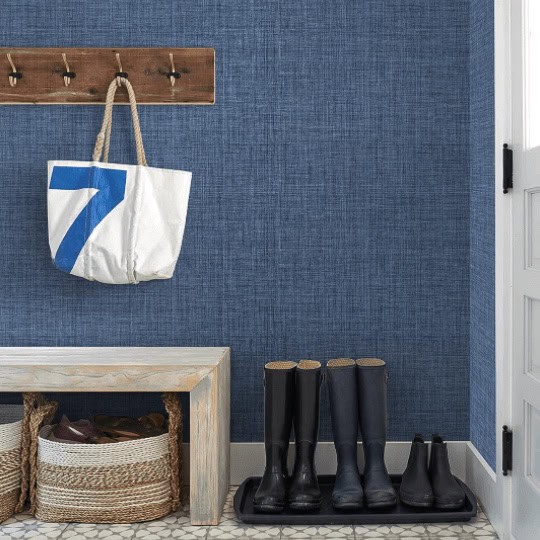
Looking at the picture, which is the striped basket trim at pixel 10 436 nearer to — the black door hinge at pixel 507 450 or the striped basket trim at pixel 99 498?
the striped basket trim at pixel 99 498

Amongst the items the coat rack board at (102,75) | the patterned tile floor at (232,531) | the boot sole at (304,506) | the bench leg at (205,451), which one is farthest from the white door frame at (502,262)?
the coat rack board at (102,75)

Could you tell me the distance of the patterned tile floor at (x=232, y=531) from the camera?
206 centimetres

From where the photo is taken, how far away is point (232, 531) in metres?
2.11

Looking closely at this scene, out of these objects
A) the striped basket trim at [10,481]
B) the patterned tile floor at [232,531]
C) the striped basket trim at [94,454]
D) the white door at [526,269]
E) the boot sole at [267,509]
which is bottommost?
the patterned tile floor at [232,531]

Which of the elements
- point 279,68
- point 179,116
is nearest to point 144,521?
point 179,116

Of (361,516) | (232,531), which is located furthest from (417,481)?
(232,531)

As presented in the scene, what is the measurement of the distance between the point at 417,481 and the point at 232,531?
562mm

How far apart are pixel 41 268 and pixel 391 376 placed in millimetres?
1218

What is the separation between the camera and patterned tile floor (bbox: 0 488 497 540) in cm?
206

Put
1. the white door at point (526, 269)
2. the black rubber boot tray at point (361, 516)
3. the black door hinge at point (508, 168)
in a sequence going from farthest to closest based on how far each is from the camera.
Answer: the black rubber boot tray at point (361, 516) < the black door hinge at point (508, 168) < the white door at point (526, 269)

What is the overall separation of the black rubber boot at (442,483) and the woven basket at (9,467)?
123 centimetres

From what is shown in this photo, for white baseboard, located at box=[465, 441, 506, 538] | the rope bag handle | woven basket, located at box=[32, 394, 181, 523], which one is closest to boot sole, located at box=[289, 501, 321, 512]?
woven basket, located at box=[32, 394, 181, 523]

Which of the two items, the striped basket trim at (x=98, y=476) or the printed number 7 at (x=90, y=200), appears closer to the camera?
the striped basket trim at (x=98, y=476)

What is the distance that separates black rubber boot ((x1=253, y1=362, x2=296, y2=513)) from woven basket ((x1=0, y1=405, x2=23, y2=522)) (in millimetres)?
721
